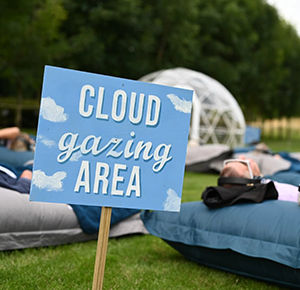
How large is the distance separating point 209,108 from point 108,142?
18.1 metres

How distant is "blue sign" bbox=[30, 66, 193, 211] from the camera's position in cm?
265

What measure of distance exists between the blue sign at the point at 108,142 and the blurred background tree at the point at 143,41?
54.7 ft

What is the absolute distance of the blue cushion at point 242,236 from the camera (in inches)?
136

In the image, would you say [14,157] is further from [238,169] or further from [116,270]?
[238,169]

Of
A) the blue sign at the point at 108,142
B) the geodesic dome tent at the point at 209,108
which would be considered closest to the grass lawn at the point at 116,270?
the blue sign at the point at 108,142

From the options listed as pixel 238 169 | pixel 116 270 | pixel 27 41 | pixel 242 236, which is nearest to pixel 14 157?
pixel 116 270

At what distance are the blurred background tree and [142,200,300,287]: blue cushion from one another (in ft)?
52.2

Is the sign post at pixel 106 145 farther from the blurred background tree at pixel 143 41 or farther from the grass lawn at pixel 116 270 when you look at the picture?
the blurred background tree at pixel 143 41

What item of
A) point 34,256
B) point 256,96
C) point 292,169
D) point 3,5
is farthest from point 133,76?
point 34,256

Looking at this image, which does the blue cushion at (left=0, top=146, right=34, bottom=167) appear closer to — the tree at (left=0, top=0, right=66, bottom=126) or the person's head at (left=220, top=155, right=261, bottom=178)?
the person's head at (left=220, top=155, right=261, bottom=178)

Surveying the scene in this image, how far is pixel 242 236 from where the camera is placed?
3713 mm

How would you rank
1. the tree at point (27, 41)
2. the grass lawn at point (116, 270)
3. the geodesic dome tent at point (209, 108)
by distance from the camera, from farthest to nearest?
the geodesic dome tent at point (209, 108) → the tree at point (27, 41) → the grass lawn at point (116, 270)

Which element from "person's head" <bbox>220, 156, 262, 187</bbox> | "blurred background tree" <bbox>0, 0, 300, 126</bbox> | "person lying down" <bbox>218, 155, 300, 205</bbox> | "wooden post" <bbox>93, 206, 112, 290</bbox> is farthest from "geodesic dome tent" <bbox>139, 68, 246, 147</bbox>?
"wooden post" <bbox>93, 206, 112, 290</bbox>

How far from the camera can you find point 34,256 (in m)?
4.21
